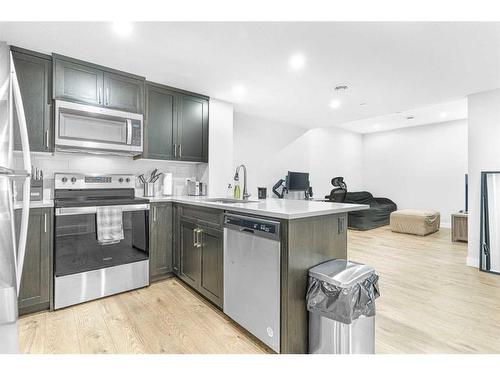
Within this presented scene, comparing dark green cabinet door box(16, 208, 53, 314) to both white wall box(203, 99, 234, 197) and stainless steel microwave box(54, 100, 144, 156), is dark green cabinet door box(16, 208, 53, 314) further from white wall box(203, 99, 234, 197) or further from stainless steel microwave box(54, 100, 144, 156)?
white wall box(203, 99, 234, 197)

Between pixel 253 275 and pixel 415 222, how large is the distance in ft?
16.1

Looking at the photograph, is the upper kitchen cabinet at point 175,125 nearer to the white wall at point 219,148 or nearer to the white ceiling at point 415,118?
the white wall at point 219,148

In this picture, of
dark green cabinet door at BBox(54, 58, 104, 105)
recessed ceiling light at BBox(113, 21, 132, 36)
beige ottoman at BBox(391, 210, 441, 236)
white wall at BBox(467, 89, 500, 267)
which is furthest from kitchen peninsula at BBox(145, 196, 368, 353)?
beige ottoman at BBox(391, 210, 441, 236)

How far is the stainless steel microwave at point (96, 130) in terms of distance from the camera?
236cm

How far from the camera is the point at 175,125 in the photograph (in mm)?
3170

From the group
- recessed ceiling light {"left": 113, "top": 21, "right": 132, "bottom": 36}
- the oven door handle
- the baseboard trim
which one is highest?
recessed ceiling light {"left": 113, "top": 21, "right": 132, "bottom": 36}

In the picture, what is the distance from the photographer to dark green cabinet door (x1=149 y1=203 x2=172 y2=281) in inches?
106

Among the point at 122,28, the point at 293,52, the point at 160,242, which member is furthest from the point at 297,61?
the point at 160,242

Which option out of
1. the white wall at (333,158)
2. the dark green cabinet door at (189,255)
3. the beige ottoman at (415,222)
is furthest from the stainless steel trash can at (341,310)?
the white wall at (333,158)

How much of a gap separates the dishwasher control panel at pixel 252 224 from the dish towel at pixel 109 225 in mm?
1167

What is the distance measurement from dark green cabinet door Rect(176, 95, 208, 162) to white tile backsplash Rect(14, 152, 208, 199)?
0.24m

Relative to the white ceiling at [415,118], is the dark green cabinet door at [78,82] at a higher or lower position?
lower

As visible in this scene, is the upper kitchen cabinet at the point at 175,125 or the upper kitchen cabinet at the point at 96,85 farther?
the upper kitchen cabinet at the point at 175,125
